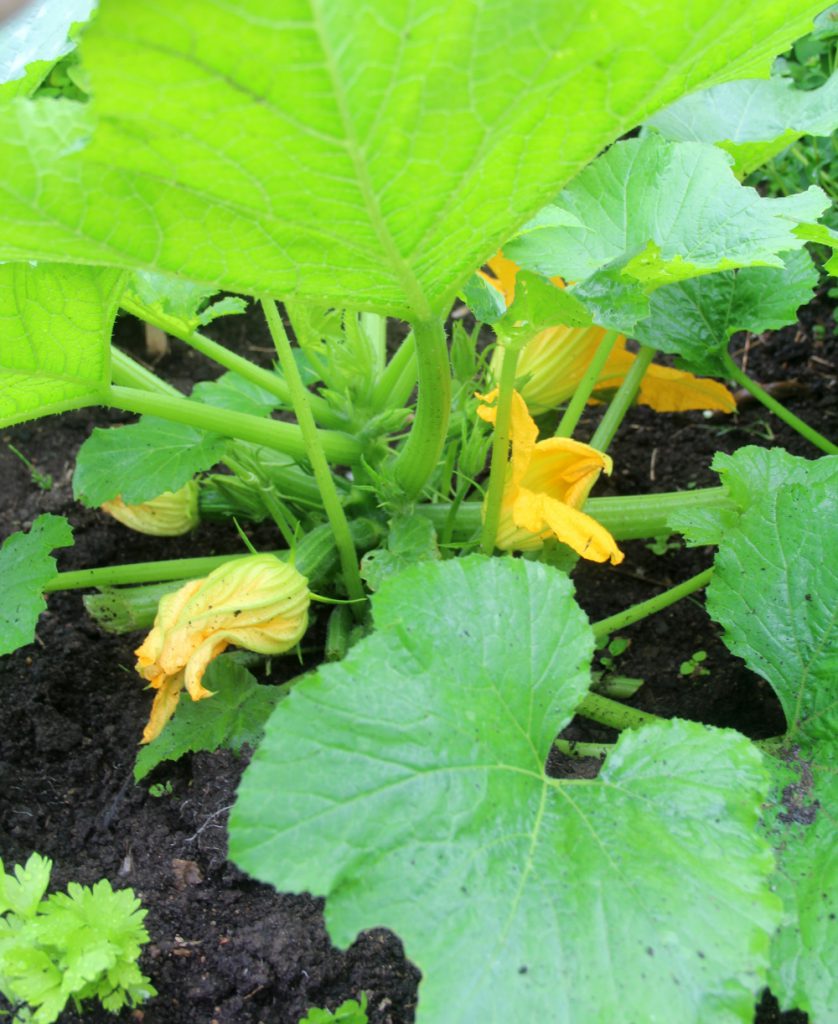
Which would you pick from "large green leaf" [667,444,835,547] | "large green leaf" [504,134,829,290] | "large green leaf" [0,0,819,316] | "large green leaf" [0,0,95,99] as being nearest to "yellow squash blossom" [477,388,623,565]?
"large green leaf" [667,444,835,547]

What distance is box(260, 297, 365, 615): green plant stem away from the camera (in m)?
1.41

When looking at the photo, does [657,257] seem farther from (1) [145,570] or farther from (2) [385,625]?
(1) [145,570]

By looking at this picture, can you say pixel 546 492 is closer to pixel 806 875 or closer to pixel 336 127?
pixel 806 875

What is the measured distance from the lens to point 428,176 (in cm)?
97

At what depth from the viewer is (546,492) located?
150 cm

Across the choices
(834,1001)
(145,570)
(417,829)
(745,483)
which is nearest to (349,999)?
(417,829)

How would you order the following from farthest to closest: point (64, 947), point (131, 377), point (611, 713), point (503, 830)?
point (131, 377) < point (611, 713) < point (64, 947) < point (503, 830)

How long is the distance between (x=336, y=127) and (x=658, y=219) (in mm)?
647

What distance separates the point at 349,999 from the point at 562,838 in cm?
43

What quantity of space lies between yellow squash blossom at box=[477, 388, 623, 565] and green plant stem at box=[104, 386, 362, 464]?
28 centimetres

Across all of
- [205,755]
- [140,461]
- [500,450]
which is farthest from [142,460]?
[500,450]

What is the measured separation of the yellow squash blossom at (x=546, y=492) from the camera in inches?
54.1

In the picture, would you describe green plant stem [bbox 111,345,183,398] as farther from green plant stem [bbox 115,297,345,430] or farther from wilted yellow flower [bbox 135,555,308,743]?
wilted yellow flower [bbox 135,555,308,743]

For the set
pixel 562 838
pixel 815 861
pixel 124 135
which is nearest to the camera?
pixel 124 135
